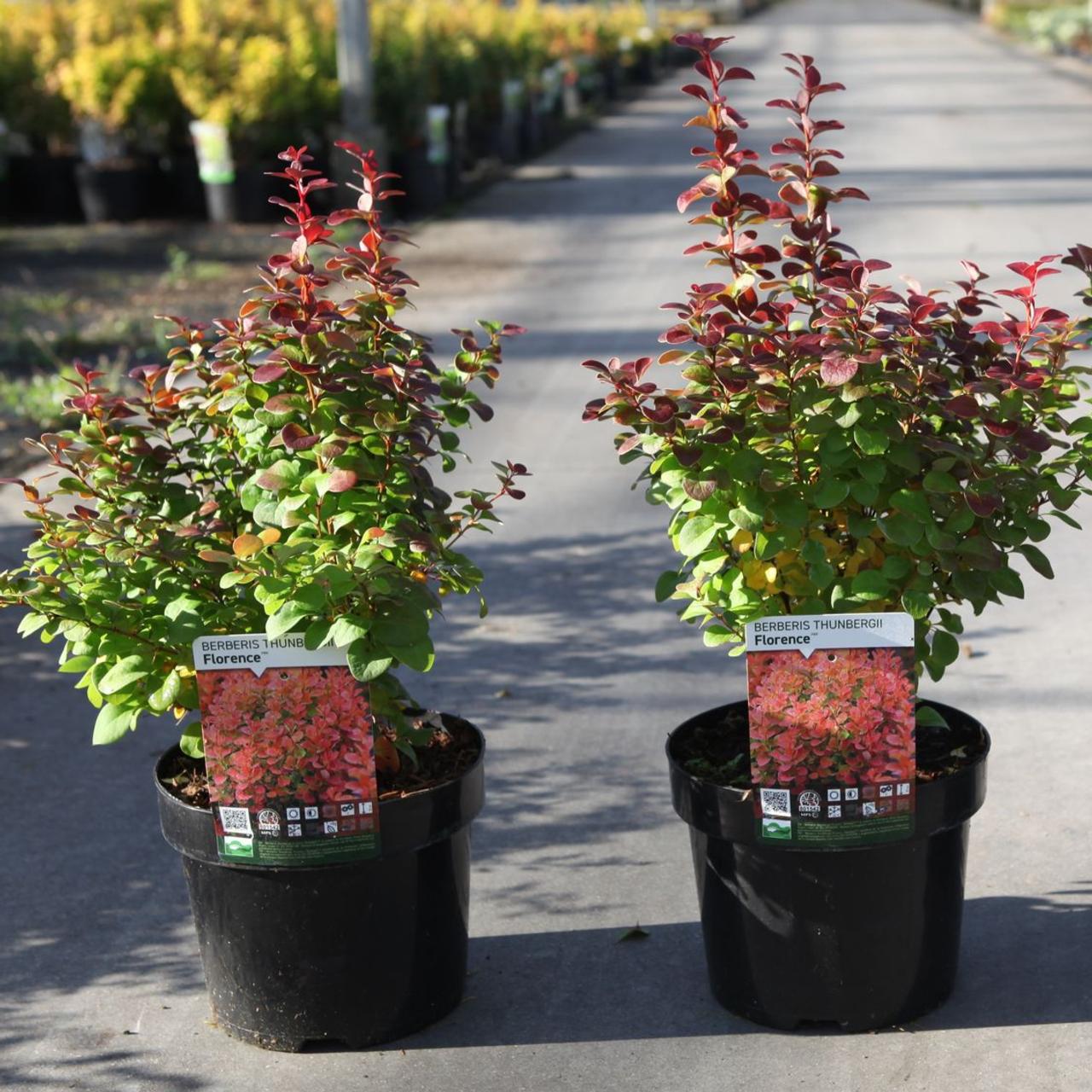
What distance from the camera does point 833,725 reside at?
2760 millimetres

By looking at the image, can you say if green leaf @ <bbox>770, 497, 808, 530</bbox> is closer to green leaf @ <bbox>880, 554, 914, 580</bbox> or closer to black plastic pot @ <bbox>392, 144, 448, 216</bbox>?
green leaf @ <bbox>880, 554, 914, 580</bbox>

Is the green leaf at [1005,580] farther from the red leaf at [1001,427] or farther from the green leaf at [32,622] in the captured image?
the green leaf at [32,622]

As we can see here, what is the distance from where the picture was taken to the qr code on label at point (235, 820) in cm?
283

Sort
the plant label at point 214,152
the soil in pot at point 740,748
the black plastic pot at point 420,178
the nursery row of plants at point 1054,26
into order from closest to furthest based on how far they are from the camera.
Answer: the soil in pot at point 740,748, the plant label at point 214,152, the black plastic pot at point 420,178, the nursery row of plants at point 1054,26

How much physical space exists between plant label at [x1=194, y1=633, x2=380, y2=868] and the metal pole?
37.3ft

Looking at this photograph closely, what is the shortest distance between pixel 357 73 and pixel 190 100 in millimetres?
1504

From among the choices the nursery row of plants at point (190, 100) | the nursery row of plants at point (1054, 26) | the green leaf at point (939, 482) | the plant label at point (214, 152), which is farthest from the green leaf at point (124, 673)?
the nursery row of plants at point (1054, 26)

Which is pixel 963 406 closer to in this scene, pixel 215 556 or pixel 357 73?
pixel 215 556

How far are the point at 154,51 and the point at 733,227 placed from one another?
12372 millimetres

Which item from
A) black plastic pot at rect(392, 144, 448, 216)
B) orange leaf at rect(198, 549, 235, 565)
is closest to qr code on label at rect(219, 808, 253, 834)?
orange leaf at rect(198, 549, 235, 565)

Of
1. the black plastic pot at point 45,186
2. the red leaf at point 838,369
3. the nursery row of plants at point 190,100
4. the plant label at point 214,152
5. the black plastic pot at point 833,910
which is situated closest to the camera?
the red leaf at point 838,369

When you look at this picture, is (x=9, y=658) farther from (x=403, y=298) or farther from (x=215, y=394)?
(x=403, y=298)

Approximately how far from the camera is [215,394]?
315 centimetres

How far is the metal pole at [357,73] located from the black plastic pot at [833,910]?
11.4 meters
